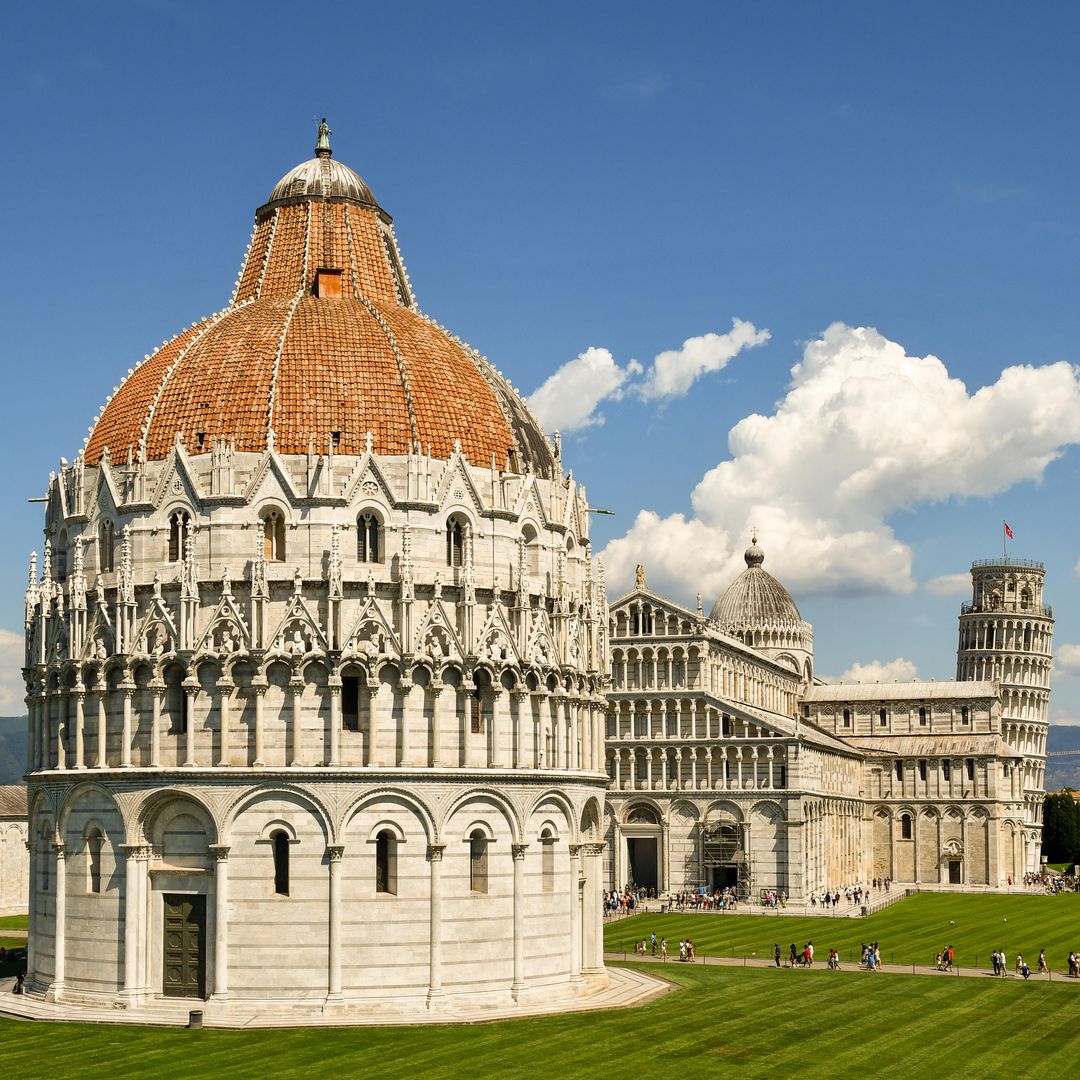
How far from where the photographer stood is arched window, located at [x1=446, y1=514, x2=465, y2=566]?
6544 cm

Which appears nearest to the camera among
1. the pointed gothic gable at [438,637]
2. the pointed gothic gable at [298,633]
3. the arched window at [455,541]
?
the pointed gothic gable at [298,633]

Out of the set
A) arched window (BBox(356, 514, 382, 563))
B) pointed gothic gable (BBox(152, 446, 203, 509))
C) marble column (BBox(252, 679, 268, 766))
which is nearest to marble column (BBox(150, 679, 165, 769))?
marble column (BBox(252, 679, 268, 766))

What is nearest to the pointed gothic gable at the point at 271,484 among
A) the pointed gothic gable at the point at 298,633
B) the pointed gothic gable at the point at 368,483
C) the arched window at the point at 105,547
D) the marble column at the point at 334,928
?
the pointed gothic gable at the point at 368,483

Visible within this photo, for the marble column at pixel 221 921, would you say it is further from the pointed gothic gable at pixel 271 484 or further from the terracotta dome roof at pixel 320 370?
the terracotta dome roof at pixel 320 370

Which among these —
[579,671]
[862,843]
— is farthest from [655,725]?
[579,671]

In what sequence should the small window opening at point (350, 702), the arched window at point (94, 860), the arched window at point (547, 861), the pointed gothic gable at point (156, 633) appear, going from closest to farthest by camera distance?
the small window opening at point (350, 702)
the pointed gothic gable at point (156, 633)
the arched window at point (94, 860)
the arched window at point (547, 861)

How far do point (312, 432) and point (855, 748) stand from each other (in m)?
111

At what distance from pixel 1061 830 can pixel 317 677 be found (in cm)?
14742

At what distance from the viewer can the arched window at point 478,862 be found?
6341cm

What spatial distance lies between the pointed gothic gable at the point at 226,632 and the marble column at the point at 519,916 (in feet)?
44.2

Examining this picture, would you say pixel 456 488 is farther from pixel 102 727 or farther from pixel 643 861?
pixel 643 861

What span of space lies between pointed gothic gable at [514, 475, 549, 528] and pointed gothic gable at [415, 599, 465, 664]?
643cm

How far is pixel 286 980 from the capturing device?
2365 inches

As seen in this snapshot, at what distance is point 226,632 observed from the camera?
6184 centimetres
